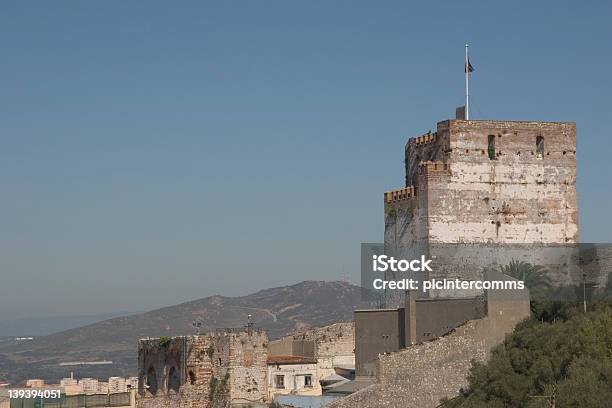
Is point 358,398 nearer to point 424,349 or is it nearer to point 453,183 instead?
point 424,349

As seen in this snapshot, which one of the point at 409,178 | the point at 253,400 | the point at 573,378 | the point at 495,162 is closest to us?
the point at 573,378

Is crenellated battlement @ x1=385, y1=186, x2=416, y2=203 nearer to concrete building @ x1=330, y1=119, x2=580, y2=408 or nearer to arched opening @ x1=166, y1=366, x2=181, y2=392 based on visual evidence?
concrete building @ x1=330, y1=119, x2=580, y2=408

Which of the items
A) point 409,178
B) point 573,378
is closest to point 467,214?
point 409,178

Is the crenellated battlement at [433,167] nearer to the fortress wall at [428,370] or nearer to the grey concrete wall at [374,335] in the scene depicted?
the grey concrete wall at [374,335]

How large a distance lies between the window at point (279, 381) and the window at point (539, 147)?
14.3 meters

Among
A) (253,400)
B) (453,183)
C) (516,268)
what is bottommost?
(253,400)

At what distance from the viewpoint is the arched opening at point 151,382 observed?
55.8 m

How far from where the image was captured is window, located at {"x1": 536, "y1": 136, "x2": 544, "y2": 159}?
5562 centimetres

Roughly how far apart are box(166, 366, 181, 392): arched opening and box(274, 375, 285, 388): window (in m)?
3.92

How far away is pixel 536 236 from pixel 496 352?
12.2 meters

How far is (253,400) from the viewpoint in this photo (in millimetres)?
51438

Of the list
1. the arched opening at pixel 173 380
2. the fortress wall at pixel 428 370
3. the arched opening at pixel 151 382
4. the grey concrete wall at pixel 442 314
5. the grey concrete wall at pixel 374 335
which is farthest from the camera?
the arched opening at pixel 151 382

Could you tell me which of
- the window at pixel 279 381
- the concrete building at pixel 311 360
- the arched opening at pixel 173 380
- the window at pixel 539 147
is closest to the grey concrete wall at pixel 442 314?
the concrete building at pixel 311 360

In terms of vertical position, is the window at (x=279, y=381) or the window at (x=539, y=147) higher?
the window at (x=539, y=147)
